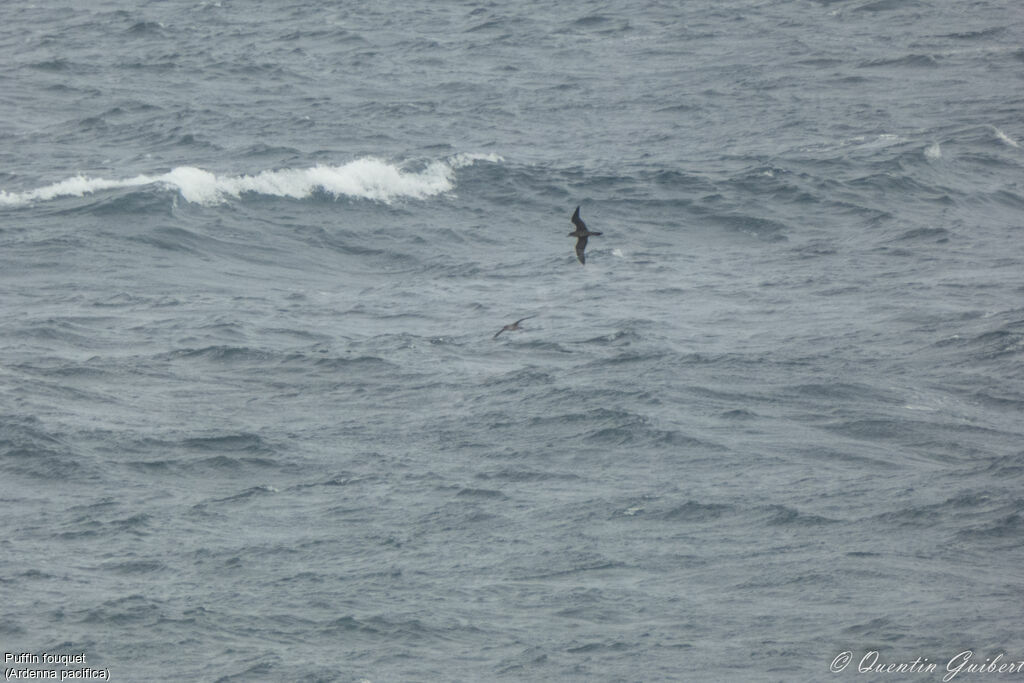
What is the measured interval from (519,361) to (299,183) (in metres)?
17.4

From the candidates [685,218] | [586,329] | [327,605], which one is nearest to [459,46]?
[685,218]

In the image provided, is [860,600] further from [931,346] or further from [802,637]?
[931,346]

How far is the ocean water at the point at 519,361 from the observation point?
3328 cm

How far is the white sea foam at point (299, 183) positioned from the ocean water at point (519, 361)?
0.48 feet

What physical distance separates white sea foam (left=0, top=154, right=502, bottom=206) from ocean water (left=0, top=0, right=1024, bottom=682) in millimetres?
148

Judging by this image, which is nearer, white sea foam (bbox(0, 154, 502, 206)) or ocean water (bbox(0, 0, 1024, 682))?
ocean water (bbox(0, 0, 1024, 682))

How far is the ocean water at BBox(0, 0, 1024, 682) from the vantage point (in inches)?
1310

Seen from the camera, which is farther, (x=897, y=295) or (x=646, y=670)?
(x=897, y=295)

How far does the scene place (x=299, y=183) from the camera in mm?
58781

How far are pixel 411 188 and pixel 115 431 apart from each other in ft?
68.3

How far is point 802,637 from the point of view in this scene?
32.5 meters

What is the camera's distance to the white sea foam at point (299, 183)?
56.9 m

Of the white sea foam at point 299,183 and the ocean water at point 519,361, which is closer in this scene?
the ocean water at point 519,361

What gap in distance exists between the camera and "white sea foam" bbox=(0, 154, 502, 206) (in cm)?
5694
